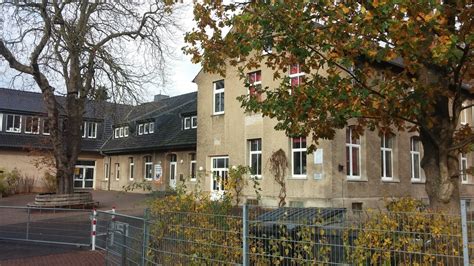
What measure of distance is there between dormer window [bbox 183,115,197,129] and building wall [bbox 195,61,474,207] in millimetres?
4160

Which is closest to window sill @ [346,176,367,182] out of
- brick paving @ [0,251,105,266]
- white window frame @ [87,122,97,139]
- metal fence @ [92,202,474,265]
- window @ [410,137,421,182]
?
window @ [410,137,421,182]

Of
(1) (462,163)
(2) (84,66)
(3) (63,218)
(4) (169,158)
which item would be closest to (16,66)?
(2) (84,66)

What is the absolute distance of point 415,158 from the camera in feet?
81.6

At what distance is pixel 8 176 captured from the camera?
32.6 metres

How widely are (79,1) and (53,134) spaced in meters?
6.41

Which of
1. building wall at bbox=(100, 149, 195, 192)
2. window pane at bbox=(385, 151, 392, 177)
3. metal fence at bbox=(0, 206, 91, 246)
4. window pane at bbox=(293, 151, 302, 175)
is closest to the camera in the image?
metal fence at bbox=(0, 206, 91, 246)

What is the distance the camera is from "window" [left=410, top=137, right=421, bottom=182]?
24.5m

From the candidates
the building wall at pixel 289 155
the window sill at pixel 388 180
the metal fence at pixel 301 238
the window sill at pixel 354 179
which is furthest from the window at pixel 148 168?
the metal fence at pixel 301 238

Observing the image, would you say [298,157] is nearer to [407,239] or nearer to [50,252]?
[50,252]

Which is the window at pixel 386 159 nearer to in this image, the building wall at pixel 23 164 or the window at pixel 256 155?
the window at pixel 256 155

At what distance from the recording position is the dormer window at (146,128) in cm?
3534

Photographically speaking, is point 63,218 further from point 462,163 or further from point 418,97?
point 462,163

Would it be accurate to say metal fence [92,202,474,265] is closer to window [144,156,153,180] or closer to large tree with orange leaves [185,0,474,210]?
large tree with orange leaves [185,0,474,210]

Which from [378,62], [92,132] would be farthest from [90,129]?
[378,62]
